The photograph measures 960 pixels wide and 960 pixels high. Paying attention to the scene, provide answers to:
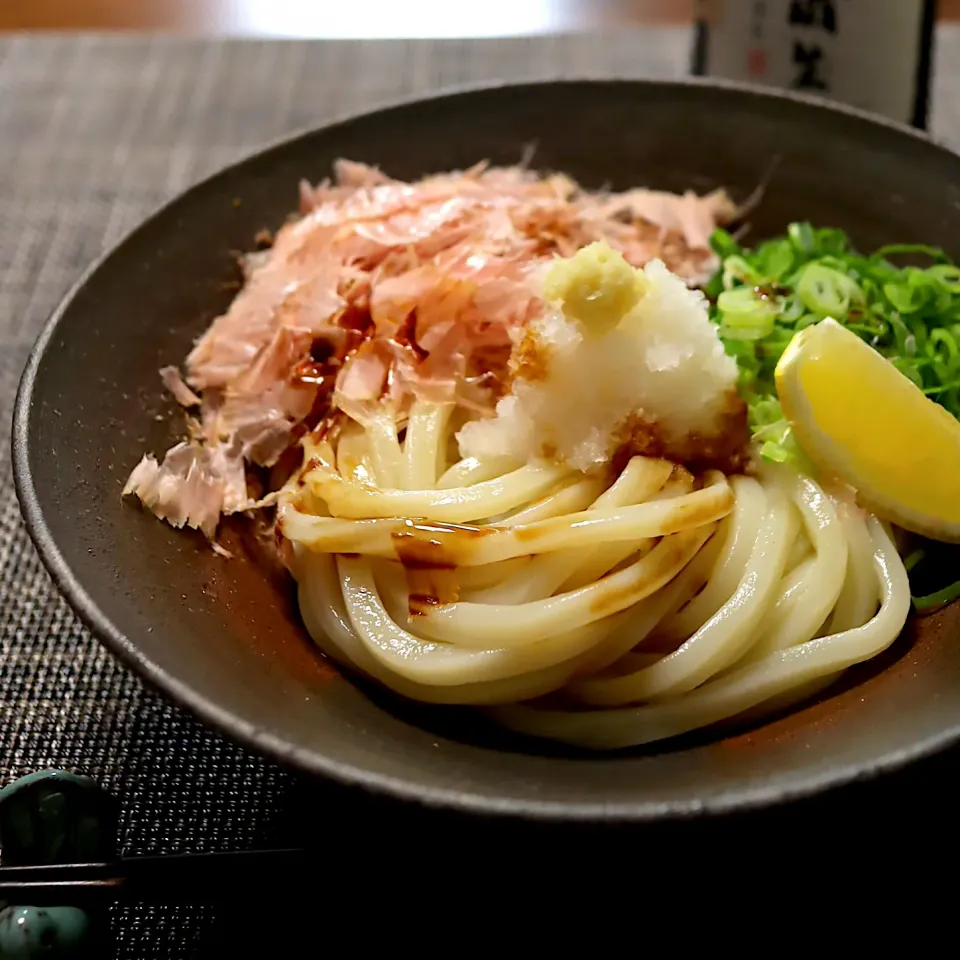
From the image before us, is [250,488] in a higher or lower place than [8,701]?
higher

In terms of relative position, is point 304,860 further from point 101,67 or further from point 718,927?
point 101,67

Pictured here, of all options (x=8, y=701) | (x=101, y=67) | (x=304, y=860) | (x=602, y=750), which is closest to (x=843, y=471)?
(x=602, y=750)

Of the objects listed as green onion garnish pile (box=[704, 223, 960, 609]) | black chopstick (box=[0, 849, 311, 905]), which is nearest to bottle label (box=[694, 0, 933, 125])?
green onion garnish pile (box=[704, 223, 960, 609])

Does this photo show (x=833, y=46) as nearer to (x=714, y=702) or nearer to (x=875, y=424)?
(x=875, y=424)

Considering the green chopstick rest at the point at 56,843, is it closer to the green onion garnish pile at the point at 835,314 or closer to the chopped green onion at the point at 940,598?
the green onion garnish pile at the point at 835,314

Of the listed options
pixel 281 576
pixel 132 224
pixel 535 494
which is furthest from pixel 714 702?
pixel 132 224

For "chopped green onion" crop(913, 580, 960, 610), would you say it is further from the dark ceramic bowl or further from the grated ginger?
the grated ginger

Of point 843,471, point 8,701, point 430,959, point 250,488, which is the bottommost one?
point 8,701
